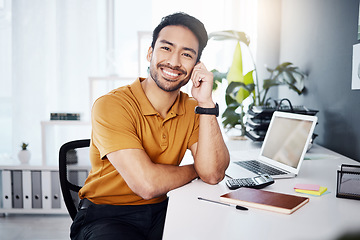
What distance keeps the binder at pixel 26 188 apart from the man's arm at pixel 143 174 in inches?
82.2

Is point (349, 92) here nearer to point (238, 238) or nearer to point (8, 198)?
point (238, 238)

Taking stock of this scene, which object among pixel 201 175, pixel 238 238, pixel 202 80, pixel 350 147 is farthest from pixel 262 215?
pixel 350 147

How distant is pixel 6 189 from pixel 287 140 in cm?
257

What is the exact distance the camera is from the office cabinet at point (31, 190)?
306cm

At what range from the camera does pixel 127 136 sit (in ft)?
4.29

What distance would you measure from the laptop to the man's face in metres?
0.47

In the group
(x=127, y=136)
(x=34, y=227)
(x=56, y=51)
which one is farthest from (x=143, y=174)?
(x=56, y=51)

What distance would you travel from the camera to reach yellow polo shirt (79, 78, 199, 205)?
1.34 m

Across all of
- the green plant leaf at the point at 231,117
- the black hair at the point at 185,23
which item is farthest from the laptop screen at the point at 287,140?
the green plant leaf at the point at 231,117

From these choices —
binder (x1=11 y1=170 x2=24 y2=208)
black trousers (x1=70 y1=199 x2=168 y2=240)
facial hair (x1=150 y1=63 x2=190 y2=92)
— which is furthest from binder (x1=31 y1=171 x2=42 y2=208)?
facial hair (x1=150 y1=63 x2=190 y2=92)

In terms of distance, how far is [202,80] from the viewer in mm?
1524

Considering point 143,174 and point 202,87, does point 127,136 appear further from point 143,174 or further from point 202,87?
point 202,87

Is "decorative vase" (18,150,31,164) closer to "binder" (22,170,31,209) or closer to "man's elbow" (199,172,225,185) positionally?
"binder" (22,170,31,209)

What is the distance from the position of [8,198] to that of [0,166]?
0.29 metres
